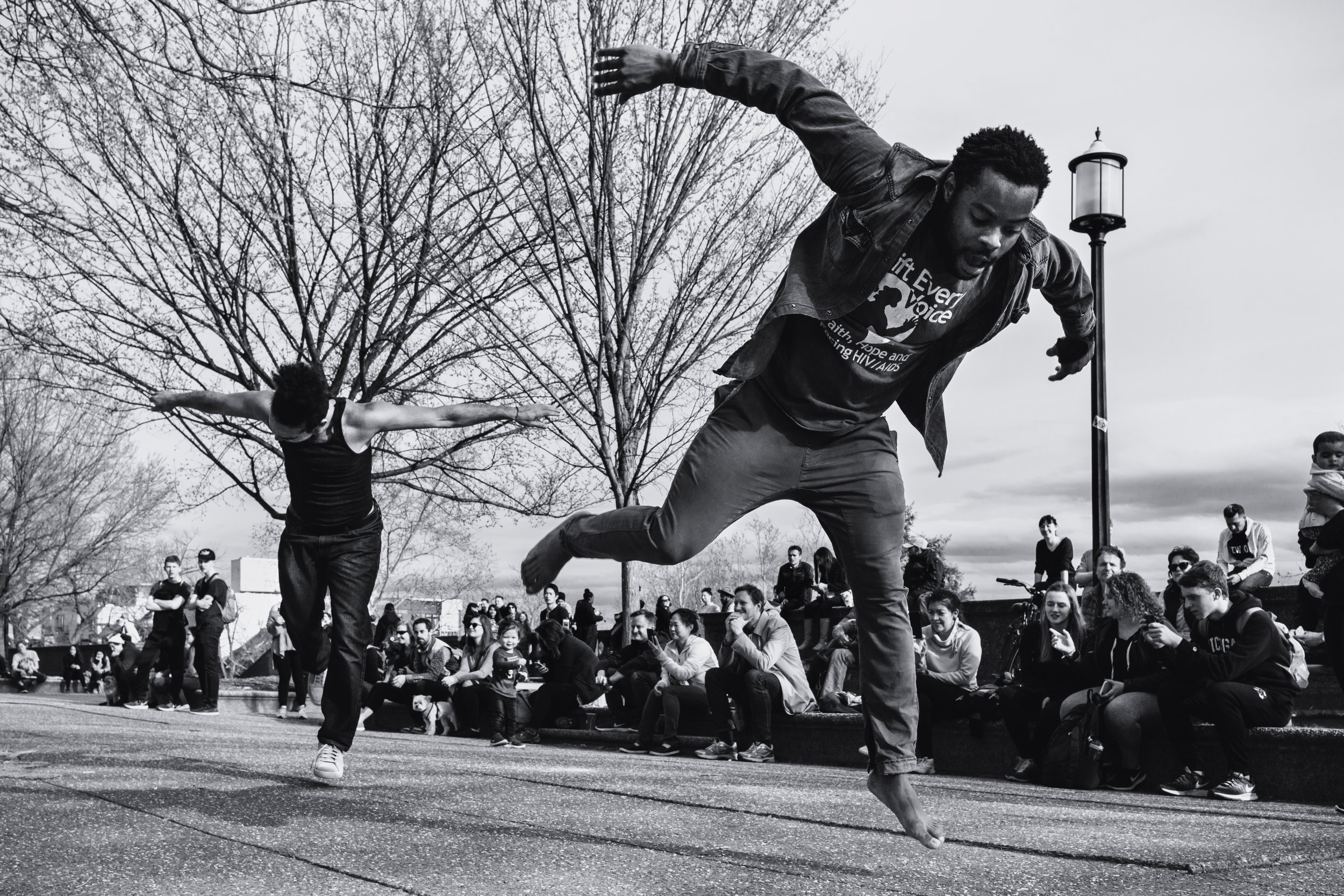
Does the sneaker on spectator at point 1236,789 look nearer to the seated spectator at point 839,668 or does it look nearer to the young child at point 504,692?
the seated spectator at point 839,668

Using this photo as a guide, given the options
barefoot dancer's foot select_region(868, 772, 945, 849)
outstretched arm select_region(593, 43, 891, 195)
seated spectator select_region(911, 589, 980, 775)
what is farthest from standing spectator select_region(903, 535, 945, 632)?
outstretched arm select_region(593, 43, 891, 195)

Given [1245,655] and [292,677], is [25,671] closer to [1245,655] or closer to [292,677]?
[292,677]

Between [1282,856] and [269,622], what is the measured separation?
14.9 m

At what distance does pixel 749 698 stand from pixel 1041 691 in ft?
8.51

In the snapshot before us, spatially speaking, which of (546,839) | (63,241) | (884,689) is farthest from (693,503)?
(63,241)

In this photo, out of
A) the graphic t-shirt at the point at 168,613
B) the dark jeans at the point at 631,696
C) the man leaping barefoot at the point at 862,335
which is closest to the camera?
the man leaping barefoot at the point at 862,335

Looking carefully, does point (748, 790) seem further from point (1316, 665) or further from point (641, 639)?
point (641, 639)

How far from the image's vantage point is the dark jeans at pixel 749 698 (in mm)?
10094

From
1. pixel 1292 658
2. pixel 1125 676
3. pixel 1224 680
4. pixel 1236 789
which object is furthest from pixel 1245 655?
pixel 1125 676

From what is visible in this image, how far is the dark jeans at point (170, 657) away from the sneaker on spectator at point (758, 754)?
7.55 metres

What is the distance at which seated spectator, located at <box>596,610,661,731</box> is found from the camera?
1209cm

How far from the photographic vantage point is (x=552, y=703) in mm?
12688

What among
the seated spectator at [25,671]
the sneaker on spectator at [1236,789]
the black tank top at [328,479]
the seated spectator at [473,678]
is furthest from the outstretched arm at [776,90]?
the seated spectator at [25,671]

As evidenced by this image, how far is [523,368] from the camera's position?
16.8m
